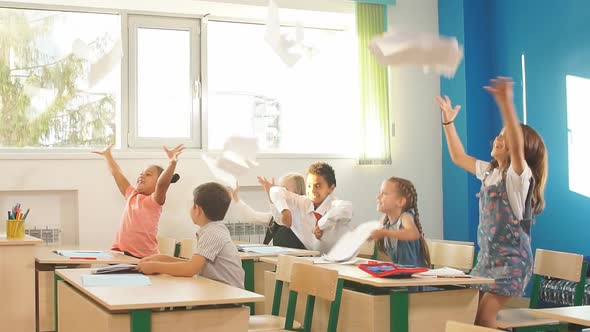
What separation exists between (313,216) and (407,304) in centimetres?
178

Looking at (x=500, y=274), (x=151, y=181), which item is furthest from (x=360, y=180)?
(x=500, y=274)

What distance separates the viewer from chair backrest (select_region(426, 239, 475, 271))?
4.59 meters

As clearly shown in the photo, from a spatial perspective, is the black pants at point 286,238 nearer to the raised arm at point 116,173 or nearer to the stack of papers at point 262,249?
the stack of papers at point 262,249

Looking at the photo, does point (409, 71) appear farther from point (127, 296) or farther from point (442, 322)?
point (127, 296)

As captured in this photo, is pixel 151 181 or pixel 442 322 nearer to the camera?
pixel 442 322

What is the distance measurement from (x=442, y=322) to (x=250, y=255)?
5.06 feet

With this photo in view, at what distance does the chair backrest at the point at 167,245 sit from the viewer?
5406 millimetres

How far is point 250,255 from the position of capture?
487cm

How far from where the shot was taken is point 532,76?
262 inches

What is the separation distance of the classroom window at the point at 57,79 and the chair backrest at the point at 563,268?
3.45m

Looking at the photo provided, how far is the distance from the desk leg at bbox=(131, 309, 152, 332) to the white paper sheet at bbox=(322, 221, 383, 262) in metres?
1.77

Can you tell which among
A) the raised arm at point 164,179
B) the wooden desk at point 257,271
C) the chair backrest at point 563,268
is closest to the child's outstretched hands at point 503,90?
the chair backrest at point 563,268

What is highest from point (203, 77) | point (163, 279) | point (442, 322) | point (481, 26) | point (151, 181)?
point (481, 26)

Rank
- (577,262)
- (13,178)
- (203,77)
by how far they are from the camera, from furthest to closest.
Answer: (203,77) < (13,178) < (577,262)
